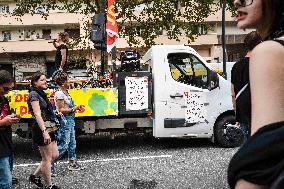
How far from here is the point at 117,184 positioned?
6.32 meters

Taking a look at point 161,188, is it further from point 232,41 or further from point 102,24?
point 232,41

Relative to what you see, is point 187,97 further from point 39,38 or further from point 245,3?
point 39,38

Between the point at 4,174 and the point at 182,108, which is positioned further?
the point at 182,108

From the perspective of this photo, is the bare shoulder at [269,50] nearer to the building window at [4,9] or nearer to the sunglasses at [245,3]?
the sunglasses at [245,3]

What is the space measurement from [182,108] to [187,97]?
253mm

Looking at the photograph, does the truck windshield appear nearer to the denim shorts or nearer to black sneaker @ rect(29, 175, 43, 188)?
black sneaker @ rect(29, 175, 43, 188)

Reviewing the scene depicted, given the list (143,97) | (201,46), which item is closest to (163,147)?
(143,97)

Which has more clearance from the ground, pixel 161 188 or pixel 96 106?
pixel 96 106

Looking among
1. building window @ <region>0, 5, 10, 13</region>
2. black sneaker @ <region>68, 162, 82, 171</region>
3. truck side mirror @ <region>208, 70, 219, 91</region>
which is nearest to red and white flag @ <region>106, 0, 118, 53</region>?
truck side mirror @ <region>208, 70, 219, 91</region>

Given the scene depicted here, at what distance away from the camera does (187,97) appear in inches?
343

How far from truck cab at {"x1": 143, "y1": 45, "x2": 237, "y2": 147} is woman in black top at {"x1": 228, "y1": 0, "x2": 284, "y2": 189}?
766cm

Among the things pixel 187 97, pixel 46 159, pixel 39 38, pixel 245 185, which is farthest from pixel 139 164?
pixel 39 38

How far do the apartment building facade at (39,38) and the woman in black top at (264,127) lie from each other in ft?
136

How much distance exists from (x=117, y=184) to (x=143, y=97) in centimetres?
271
